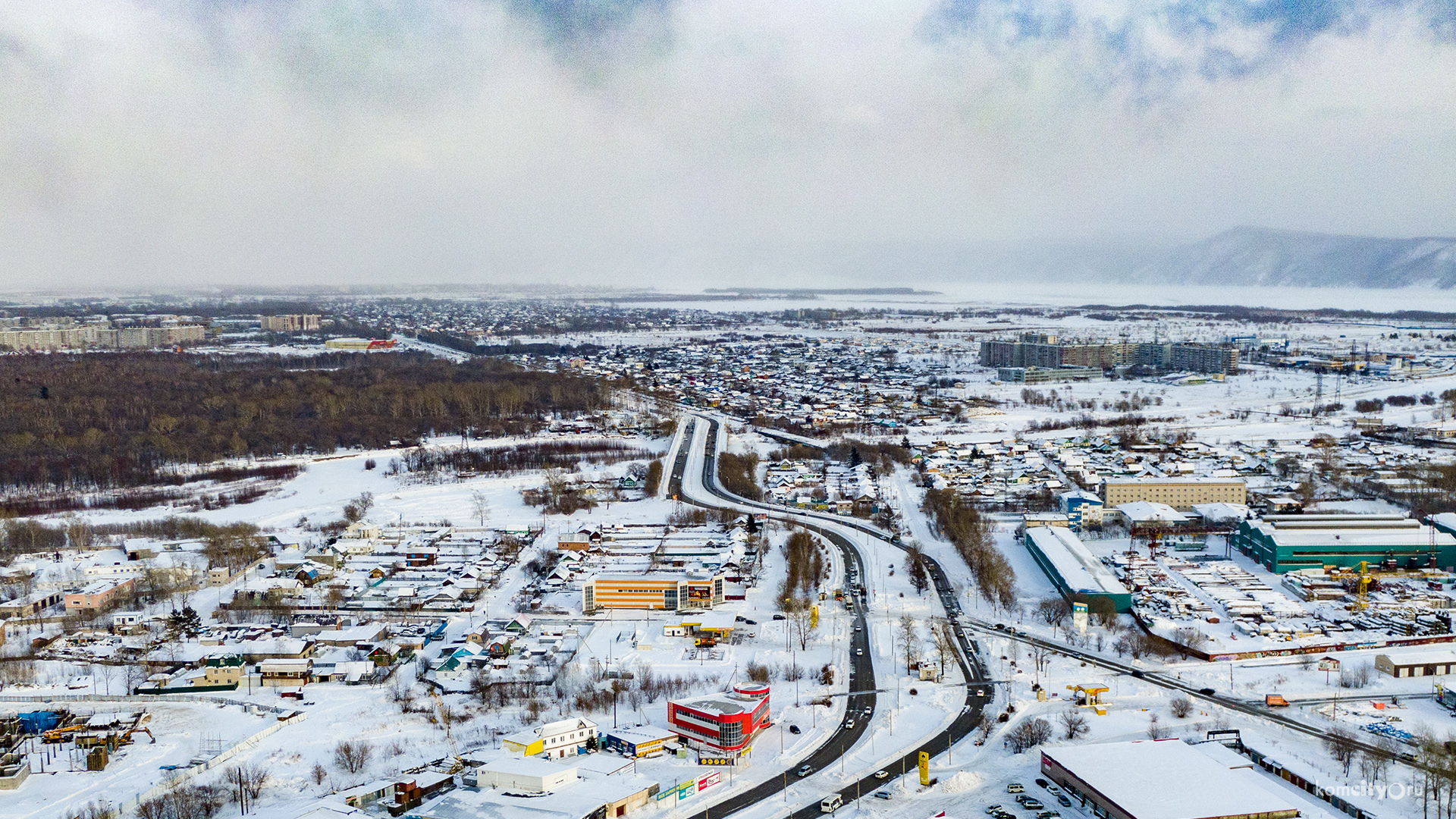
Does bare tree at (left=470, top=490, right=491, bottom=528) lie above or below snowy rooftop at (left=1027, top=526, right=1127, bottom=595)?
below

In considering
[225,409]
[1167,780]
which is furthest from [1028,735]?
[225,409]

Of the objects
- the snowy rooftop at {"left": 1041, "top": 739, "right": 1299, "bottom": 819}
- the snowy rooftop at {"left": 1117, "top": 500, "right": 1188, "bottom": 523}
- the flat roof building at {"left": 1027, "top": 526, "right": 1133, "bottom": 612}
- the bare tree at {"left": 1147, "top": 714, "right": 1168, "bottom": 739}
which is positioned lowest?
the bare tree at {"left": 1147, "top": 714, "right": 1168, "bottom": 739}

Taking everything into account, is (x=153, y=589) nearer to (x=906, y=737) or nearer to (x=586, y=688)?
(x=586, y=688)

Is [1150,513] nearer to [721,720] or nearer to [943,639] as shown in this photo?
[943,639]

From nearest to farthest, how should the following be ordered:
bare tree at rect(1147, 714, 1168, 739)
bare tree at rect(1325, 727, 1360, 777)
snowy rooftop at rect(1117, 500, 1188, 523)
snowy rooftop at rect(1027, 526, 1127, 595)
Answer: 1. bare tree at rect(1325, 727, 1360, 777)
2. bare tree at rect(1147, 714, 1168, 739)
3. snowy rooftop at rect(1027, 526, 1127, 595)
4. snowy rooftop at rect(1117, 500, 1188, 523)

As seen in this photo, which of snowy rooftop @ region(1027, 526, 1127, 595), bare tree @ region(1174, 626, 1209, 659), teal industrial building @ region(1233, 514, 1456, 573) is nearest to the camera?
bare tree @ region(1174, 626, 1209, 659)

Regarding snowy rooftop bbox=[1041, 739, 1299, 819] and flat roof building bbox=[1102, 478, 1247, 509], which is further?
flat roof building bbox=[1102, 478, 1247, 509]

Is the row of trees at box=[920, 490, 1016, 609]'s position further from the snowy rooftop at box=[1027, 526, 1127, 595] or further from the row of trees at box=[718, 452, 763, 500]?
the row of trees at box=[718, 452, 763, 500]

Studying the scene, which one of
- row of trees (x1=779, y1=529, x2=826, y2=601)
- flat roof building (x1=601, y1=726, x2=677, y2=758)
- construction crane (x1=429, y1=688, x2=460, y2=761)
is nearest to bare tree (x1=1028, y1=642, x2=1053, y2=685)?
row of trees (x1=779, y1=529, x2=826, y2=601)
